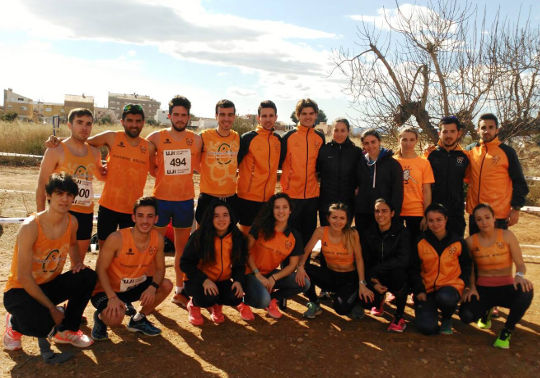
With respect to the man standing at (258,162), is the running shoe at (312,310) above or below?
below

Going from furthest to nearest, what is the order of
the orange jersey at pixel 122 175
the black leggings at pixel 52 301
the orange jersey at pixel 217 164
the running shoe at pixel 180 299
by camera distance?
1. the orange jersey at pixel 217 164
2. the running shoe at pixel 180 299
3. the orange jersey at pixel 122 175
4. the black leggings at pixel 52 301

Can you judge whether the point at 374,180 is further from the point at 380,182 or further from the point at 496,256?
the point at 496,256

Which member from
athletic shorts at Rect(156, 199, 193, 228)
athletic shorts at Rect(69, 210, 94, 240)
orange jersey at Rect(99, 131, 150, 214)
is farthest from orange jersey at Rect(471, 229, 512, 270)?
athletic shorts at Rect(69, 210, 94, 240)

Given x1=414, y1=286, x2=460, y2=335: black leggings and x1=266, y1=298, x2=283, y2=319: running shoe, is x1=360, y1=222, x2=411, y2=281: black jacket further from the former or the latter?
x1=266, y1=298, x2=283, y2=319: running shoe

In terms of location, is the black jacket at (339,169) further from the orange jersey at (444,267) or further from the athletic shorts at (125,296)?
the athletic shorts at (125,296)

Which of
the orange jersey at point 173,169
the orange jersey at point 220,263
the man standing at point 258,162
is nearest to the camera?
the orange jersey at point 220,263

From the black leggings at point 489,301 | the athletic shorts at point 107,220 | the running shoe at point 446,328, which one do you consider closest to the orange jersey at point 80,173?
the athletic shorts at point 107,220

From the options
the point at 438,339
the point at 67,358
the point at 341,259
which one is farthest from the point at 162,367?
the point at 438,339

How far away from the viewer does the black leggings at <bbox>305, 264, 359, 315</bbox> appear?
4406mm

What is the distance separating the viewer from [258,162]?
5016 mm

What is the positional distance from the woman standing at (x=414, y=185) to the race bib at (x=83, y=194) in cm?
326

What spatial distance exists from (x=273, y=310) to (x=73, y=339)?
189 cm

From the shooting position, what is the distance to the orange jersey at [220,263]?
4266 mm

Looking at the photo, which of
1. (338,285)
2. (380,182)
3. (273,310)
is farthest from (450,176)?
(273,310)
